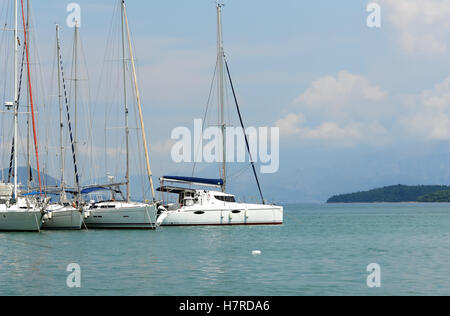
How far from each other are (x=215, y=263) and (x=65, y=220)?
26.3m

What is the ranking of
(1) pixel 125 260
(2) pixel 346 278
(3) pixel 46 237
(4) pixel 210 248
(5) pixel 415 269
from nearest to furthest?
(2) pixel 346 278 < (5) pixel 415 269 < (1) pixel 125 260 < (4) pixel 210 248 < (3) pixel 46 237

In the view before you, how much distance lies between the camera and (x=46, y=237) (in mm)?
54562

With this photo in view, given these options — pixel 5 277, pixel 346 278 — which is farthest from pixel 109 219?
pixel 346 278

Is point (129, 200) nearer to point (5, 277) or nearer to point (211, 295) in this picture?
point (5, 277)

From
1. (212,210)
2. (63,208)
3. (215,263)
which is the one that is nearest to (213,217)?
(212,210)

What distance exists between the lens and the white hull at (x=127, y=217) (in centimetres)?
6206

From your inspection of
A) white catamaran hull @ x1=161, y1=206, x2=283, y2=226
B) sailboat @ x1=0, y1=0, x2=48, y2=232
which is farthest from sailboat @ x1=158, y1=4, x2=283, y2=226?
sailboat @ x1=0, y1=0, x2=48, y2=232

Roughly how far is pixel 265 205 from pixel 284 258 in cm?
2797

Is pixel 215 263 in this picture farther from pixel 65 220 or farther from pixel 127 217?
pixel 65 220

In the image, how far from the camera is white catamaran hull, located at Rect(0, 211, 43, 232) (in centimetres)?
5444

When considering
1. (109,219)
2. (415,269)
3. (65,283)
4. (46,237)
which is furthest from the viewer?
(109,219)

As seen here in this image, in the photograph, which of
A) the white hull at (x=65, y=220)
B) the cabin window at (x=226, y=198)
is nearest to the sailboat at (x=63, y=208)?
the white hull at (x=65, y=220)

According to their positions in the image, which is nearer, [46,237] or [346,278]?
[346,278]

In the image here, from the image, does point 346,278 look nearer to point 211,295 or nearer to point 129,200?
point 211,295
